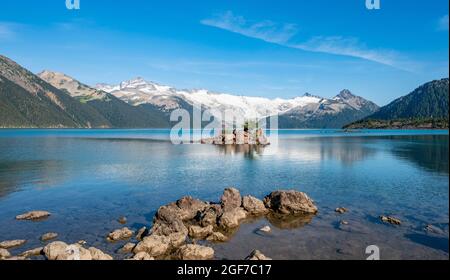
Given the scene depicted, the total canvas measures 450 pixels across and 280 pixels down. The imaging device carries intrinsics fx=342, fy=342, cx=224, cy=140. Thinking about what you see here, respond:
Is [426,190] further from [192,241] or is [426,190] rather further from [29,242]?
[29,242]

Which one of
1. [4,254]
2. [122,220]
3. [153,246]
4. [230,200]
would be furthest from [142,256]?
[230,200]

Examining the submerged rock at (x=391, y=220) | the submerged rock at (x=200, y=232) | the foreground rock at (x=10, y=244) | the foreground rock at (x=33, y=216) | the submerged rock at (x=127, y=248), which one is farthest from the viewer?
the foreground rock at (x=33, y=216)

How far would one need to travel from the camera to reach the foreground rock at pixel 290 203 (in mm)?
45844

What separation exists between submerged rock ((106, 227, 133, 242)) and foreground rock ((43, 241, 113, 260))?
5.84 m

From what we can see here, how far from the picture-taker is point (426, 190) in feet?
195

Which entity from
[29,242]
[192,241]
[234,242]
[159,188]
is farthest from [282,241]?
[159,188]

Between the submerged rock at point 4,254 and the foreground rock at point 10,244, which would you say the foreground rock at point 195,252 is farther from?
the foreground rock at point 10,244

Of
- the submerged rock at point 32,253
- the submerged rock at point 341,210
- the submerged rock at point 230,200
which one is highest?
the submerged rock at point 230,200

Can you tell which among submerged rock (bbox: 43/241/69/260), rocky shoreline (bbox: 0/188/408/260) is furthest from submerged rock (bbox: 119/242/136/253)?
submerged rock (bbox: 43/241/69/260)

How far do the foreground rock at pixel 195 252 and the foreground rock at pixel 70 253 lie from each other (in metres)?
6.24

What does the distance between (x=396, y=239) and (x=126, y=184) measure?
49094 millimetres

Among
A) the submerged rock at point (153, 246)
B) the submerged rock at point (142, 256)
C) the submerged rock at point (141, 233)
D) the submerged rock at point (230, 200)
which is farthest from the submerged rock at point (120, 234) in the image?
the submerged rock at point (230, 200)

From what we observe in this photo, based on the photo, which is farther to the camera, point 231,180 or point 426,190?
point 231,180
